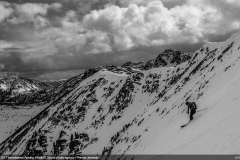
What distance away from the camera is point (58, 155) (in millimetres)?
84625

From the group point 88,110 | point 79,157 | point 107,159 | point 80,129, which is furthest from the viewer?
point 88,110

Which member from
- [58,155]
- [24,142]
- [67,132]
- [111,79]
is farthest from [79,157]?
[111,79]

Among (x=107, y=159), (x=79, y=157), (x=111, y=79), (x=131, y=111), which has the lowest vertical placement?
(x=79, y=157)

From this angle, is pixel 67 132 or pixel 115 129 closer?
pixel 115 129

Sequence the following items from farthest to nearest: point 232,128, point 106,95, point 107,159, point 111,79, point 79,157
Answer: point 111,79
point 106,95
point 79,157
point 107,159
point 232,128

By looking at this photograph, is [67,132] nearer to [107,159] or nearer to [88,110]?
[88,110]

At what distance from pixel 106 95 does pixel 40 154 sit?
51.4m

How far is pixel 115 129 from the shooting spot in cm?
8362

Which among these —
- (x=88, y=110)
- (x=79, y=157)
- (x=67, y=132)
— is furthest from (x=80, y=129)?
(x=79, y=157)

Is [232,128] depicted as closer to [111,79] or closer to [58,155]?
[58,155]

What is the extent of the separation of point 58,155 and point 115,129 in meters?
32.0

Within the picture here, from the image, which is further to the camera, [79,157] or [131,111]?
[131,111]

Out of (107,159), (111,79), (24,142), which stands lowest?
(24,142)

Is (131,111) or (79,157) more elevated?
(131,111)
